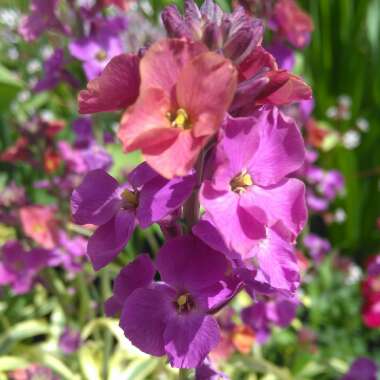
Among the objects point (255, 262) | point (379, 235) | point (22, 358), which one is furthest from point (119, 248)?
point (379, 235)

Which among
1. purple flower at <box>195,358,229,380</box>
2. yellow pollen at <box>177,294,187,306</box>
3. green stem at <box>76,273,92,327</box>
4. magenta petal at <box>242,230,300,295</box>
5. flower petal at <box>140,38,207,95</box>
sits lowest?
green stem at <box>76,273,92,327</box>

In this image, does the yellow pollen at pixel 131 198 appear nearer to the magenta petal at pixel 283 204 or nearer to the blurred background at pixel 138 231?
the magenta petal at pixel 283 204

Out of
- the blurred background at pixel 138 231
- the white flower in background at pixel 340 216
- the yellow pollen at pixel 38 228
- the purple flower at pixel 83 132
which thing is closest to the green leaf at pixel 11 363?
the blurred background at pixel 138 231

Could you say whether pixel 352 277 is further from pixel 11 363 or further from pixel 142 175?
pixel 142 175

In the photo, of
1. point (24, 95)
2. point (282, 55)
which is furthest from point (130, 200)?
point (24, 95)

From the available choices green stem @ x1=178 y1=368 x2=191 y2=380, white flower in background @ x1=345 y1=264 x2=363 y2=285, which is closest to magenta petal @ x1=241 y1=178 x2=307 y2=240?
green stem @ x1=178 y1=368 x2=191 y2=380

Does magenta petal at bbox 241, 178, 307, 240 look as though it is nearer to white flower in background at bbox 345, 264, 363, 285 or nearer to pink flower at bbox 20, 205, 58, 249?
pink flower at bbox 20, 205, 58, 249

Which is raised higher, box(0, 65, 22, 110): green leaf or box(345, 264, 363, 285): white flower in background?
box(0, 65, 22, 110): green leaf
